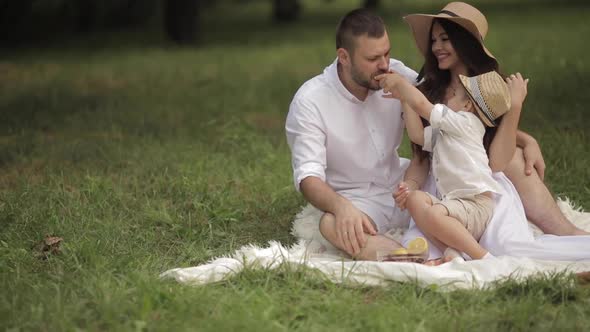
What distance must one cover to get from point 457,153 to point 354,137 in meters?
0.68

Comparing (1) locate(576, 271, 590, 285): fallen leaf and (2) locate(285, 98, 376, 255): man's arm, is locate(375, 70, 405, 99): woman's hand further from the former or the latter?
(1) locate(576, 271, 590, 285): fallen leaf

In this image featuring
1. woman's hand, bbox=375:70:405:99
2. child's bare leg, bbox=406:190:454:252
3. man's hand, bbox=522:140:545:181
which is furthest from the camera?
man's hand, bbox=522:140:545:181

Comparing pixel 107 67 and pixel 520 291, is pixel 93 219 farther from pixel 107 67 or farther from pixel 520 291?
pixel 107 67

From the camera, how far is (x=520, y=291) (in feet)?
12.1

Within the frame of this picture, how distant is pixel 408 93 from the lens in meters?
4.19

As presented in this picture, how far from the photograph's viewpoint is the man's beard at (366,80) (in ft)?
14.6

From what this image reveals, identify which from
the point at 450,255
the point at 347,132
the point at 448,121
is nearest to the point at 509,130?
the point at 448,121

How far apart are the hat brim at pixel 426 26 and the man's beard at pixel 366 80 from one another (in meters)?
0.40

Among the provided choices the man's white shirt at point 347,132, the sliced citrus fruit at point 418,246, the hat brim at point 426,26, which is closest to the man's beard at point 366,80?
the man's white shirt at point 347,132

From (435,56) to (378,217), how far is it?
0.98 meters

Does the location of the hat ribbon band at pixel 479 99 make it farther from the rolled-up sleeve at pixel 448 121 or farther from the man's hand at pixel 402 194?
the man's hand at pixel 402 194

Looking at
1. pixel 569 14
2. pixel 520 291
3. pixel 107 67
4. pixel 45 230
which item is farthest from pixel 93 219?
pixel 569 14

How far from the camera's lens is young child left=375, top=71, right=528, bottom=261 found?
4145mm

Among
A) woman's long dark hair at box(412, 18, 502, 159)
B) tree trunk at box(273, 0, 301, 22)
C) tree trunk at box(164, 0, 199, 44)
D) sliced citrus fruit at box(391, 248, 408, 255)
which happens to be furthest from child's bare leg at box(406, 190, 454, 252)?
tree trunk at box(273, 0, 301, 22)
